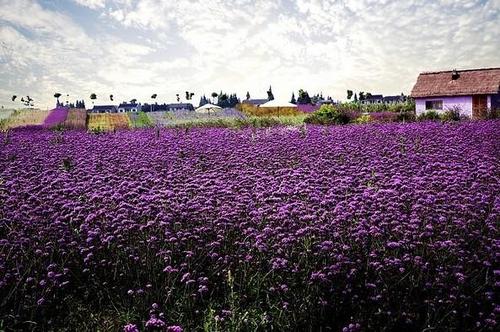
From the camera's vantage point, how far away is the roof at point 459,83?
30625 millimetres

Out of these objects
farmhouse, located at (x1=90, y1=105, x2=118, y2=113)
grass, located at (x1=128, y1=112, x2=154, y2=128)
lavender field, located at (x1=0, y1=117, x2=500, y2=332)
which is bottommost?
lavender field, located at (x1=0, y1=117, x2=500, y2=332)

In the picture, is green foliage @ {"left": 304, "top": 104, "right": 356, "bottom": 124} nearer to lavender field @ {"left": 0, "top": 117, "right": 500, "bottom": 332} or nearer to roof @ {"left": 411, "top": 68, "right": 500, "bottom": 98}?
roof @ {"left": 411, "top": 68, "right": 500, "bottom": 98}

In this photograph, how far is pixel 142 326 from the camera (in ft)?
11.9

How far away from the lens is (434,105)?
3278cm

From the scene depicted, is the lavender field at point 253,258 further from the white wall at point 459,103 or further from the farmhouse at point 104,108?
the farmhouse at point 104,108

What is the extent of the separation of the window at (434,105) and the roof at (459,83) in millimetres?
674

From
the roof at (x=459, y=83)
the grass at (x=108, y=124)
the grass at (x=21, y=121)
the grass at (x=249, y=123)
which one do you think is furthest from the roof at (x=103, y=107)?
the roof at (x=459, y=83)

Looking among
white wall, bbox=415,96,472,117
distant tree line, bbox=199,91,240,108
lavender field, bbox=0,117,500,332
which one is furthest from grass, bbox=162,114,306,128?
distant tree line, bbox=199,91,240,108

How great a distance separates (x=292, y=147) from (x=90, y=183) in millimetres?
5402

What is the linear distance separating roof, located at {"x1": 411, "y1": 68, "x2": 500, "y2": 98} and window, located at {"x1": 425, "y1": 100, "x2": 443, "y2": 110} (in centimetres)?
67

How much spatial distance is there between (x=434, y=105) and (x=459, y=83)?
93.1 inches

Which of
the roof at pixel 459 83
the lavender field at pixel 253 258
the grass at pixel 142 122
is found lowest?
the lavender field at pixel 253 258

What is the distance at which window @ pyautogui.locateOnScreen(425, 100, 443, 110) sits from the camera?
32.3m

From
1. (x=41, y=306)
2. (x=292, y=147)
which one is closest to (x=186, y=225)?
(x=41, y=306)
